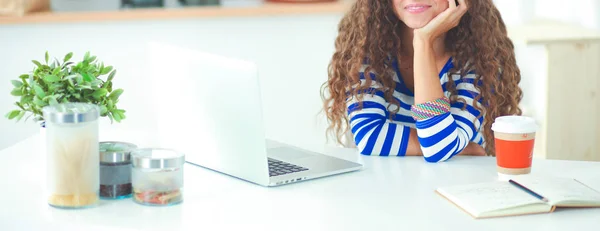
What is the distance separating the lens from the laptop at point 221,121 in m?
1.62

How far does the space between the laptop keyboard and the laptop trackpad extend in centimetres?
6

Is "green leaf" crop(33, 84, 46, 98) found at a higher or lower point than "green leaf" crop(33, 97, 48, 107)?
higher

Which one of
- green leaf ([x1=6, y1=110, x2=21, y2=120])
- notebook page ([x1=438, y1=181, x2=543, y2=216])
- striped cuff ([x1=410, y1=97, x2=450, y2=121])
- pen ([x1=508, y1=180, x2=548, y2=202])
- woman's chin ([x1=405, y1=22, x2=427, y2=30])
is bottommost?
notebook page ([x1=438, y1=181, x2=543, y2=216])

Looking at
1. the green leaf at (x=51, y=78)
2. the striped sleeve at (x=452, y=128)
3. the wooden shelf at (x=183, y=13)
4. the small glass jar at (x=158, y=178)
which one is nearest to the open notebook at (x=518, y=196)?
the striped sleeve at (x=452, y=128)

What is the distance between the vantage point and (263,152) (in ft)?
5.32

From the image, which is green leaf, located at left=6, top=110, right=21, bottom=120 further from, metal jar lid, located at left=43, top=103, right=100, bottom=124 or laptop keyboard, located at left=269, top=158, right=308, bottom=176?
laptop keyboard, located at left=269, top=158, right=308, bottom=176

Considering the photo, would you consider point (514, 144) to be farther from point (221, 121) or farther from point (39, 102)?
point (39, 102)

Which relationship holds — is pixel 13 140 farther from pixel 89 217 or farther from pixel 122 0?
pixel 89 217

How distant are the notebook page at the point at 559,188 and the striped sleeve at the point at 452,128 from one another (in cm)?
27

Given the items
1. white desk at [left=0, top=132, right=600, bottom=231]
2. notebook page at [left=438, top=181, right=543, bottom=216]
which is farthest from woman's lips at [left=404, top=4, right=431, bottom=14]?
notebook page at [left=438, top=181, right=543, bottom=216]

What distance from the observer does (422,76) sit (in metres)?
1.97

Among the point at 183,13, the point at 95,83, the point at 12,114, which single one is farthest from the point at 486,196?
the point at 183,13

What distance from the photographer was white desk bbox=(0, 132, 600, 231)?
4.67 ft

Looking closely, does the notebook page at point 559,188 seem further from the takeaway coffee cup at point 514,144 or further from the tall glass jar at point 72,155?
the tall glass jar at point 72,155
